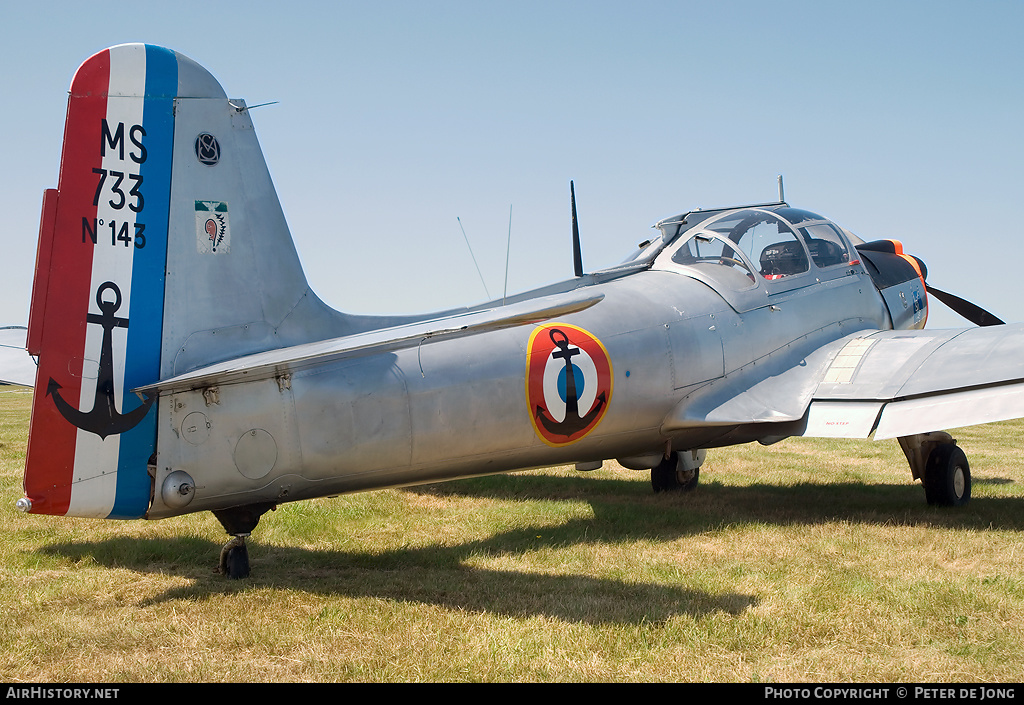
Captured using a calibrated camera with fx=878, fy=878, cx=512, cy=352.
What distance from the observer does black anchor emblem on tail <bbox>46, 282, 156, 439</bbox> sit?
5.01 m

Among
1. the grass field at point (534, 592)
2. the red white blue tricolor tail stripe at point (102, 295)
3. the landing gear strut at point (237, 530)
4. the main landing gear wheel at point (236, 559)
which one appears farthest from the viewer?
the main landing gear wheel at point (236, 559)

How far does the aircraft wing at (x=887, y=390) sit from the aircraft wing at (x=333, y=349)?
319 cm

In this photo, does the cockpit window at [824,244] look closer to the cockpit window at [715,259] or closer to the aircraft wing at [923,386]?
the cockpit window at [715,259]

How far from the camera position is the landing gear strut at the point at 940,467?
27.5 ft

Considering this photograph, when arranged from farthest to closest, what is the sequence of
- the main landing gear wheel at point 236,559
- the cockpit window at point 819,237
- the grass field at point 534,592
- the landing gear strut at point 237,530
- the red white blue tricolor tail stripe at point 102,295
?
the cockpit window at point 819,237, the main landing gear wheel at point 236,559, the landing gear strut at point 237,530, the red white blue tricolor tail stripe at point 102,295, the grass field at point 534,592

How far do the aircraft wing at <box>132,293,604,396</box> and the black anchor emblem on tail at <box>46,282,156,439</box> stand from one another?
170 millimetres

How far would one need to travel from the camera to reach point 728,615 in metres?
4.89

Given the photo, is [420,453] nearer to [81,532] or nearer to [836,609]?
[836,609]

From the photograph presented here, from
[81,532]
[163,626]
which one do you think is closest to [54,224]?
[163,626]

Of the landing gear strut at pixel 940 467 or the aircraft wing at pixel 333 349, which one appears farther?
the landing gear strut at pixel 940 467

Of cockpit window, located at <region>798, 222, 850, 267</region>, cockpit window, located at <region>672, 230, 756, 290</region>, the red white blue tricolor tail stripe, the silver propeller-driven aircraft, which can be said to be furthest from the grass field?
cockpit window, located at <region>798, 222, 850, 267</region>

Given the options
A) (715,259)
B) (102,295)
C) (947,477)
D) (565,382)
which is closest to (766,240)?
(715,259)

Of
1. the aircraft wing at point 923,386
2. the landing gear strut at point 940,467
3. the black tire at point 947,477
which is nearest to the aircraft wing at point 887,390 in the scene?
the aircraft wing at point 923,386

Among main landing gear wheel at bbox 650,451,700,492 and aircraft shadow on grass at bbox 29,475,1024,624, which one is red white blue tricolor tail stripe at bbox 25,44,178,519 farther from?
main landing gear wheel at bbox 650,451,700,492
